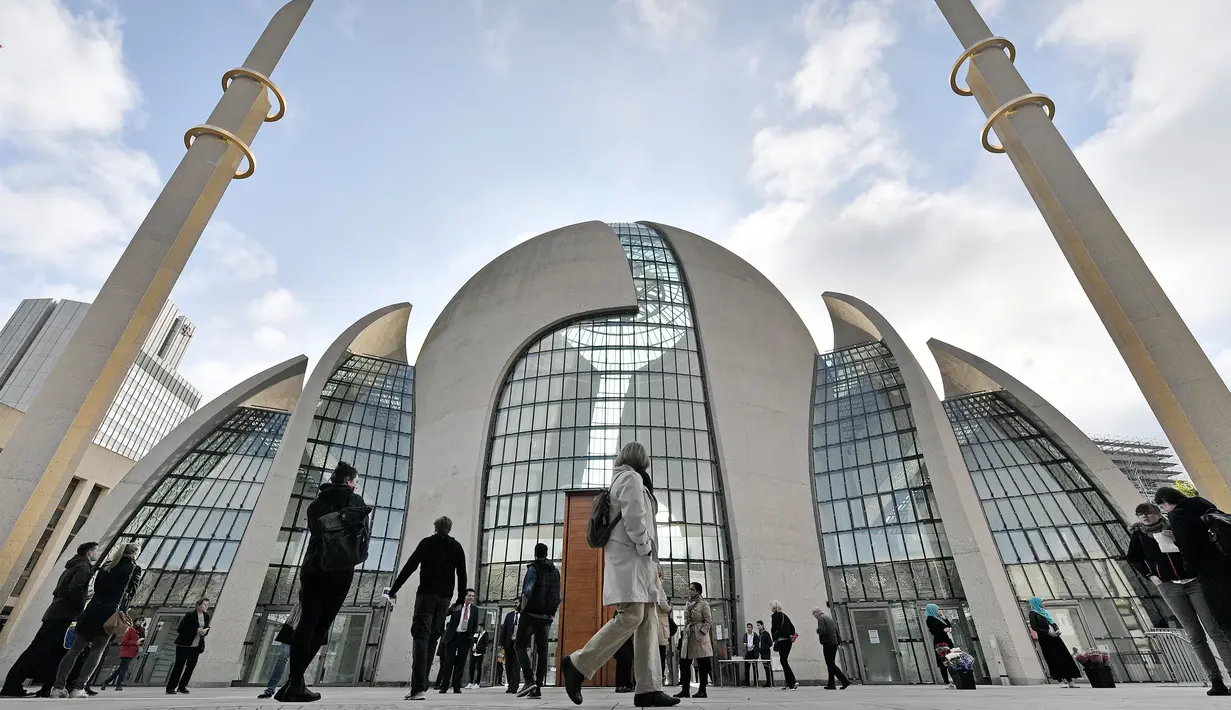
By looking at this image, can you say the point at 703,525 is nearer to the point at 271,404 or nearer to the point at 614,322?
the point at 614,322

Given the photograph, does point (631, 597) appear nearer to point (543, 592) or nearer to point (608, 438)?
point (543, 592)

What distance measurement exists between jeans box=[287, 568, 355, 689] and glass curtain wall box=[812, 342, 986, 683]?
17531 mm

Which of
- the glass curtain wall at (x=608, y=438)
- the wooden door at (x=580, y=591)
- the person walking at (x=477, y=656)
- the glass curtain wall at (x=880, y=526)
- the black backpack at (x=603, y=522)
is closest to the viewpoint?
the black backpack at (x=603, y=522)

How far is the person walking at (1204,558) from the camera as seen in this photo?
569cm

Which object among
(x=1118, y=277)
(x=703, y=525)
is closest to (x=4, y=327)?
(x=703, y=525)

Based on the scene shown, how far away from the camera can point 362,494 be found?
68.2 feet

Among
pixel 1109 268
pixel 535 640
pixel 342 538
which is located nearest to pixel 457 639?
pixel 535 640

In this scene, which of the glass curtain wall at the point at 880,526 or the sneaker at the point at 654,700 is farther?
the glass curtain wall at the point at 880,526

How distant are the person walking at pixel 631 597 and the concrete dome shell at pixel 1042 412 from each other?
2129 centimetres

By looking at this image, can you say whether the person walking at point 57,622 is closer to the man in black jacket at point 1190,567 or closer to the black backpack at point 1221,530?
the black backpack at point 1221,530

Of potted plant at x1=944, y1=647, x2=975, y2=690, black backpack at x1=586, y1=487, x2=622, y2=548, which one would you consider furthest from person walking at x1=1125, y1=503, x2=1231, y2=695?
black backpack at x1=586, y1=487, x2=622, y2=548

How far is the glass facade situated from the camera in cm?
1775

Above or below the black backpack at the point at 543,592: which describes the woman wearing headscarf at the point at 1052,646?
below

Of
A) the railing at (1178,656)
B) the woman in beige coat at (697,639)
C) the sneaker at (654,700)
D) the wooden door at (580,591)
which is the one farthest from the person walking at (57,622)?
the railing at (1178,656)
